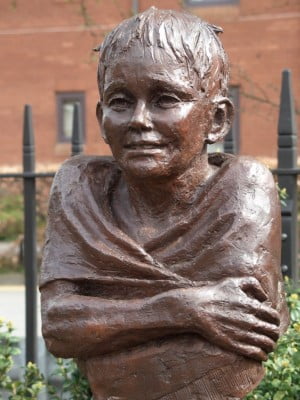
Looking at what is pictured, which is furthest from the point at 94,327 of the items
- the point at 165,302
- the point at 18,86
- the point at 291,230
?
the point at 18,86

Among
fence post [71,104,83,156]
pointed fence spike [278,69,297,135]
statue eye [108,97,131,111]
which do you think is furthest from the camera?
fence post [71,104,83,156]

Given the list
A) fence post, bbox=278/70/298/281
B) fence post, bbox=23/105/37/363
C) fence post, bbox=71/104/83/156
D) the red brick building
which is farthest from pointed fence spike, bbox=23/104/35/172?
the red brick building

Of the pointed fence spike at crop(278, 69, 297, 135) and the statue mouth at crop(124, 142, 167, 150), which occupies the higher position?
the pointed fence spike at crop(278, 69, 297, 135)

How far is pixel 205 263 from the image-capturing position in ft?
7.06

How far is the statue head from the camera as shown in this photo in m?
2.07

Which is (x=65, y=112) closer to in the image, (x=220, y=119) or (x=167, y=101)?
(x=220, y=119)

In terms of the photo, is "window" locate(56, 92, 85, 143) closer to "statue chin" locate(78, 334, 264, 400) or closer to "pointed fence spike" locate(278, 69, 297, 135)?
"pointed fence spike" locate(278, 69, 297, 135)

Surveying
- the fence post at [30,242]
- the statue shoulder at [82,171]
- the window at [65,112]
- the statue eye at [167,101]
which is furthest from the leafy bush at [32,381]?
the window at [65,112]

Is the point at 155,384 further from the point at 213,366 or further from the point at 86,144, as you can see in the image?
the point at 86,144

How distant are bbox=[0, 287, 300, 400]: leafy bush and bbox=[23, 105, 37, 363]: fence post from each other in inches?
17.9

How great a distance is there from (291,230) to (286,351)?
0.77 m

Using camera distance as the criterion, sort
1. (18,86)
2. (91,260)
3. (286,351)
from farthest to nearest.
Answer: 1. (18,86)
2. (286,351)
3. (91,260)

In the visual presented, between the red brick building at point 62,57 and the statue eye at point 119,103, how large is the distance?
1002cm

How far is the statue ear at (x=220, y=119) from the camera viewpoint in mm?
2230
